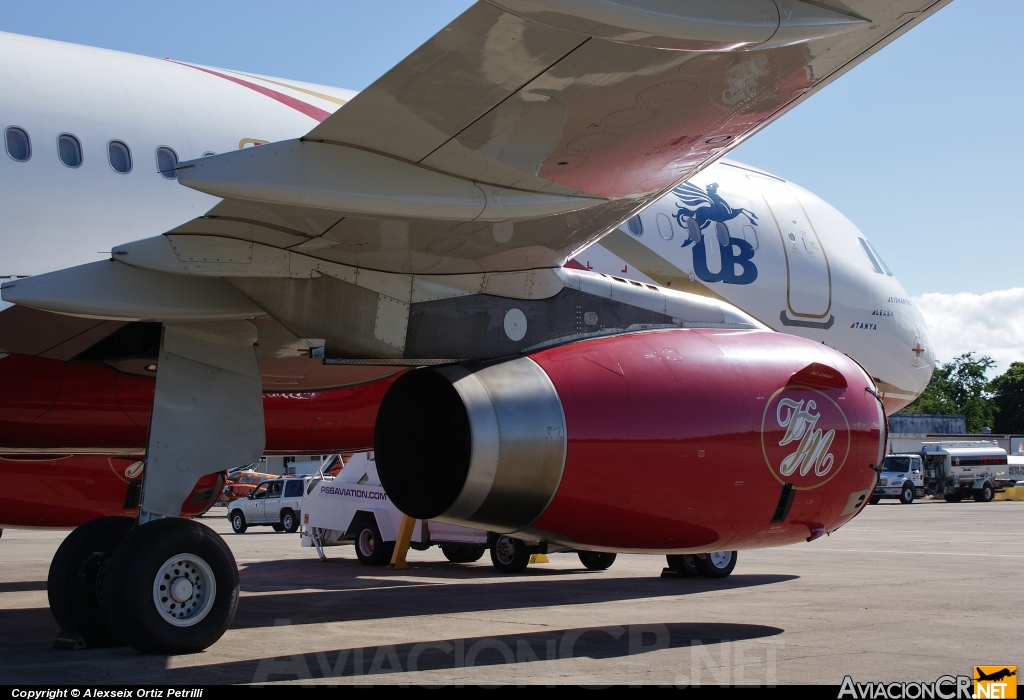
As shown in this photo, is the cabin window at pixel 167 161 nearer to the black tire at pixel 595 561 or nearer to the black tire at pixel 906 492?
the black tire at pixel 595 561

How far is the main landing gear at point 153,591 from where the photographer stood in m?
6.36

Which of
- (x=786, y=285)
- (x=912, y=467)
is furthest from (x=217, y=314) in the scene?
(x=912, y=467)

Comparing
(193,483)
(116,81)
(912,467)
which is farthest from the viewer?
(912,467)

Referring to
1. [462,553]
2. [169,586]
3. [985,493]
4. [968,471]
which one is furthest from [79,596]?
[985,493]

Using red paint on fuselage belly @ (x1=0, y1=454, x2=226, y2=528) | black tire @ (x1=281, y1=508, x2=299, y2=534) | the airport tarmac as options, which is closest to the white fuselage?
the airport tarmac

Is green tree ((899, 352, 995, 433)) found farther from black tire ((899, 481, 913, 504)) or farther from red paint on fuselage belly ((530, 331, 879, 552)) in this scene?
red paint on fuselage belly ((530, 331, 879, 552))

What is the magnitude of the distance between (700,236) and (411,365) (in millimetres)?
3940

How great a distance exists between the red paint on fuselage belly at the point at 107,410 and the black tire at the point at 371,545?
535 centimetres

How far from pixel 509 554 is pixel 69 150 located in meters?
8.96

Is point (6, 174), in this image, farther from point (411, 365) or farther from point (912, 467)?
point (912, 467)

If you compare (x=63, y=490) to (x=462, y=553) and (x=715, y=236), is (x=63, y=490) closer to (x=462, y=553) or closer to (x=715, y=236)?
(x=462, y=553)

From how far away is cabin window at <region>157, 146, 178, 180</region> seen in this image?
25.5ft

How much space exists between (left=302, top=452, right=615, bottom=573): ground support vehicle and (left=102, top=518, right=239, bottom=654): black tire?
7818 mm

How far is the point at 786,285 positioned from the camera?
10.4 m
